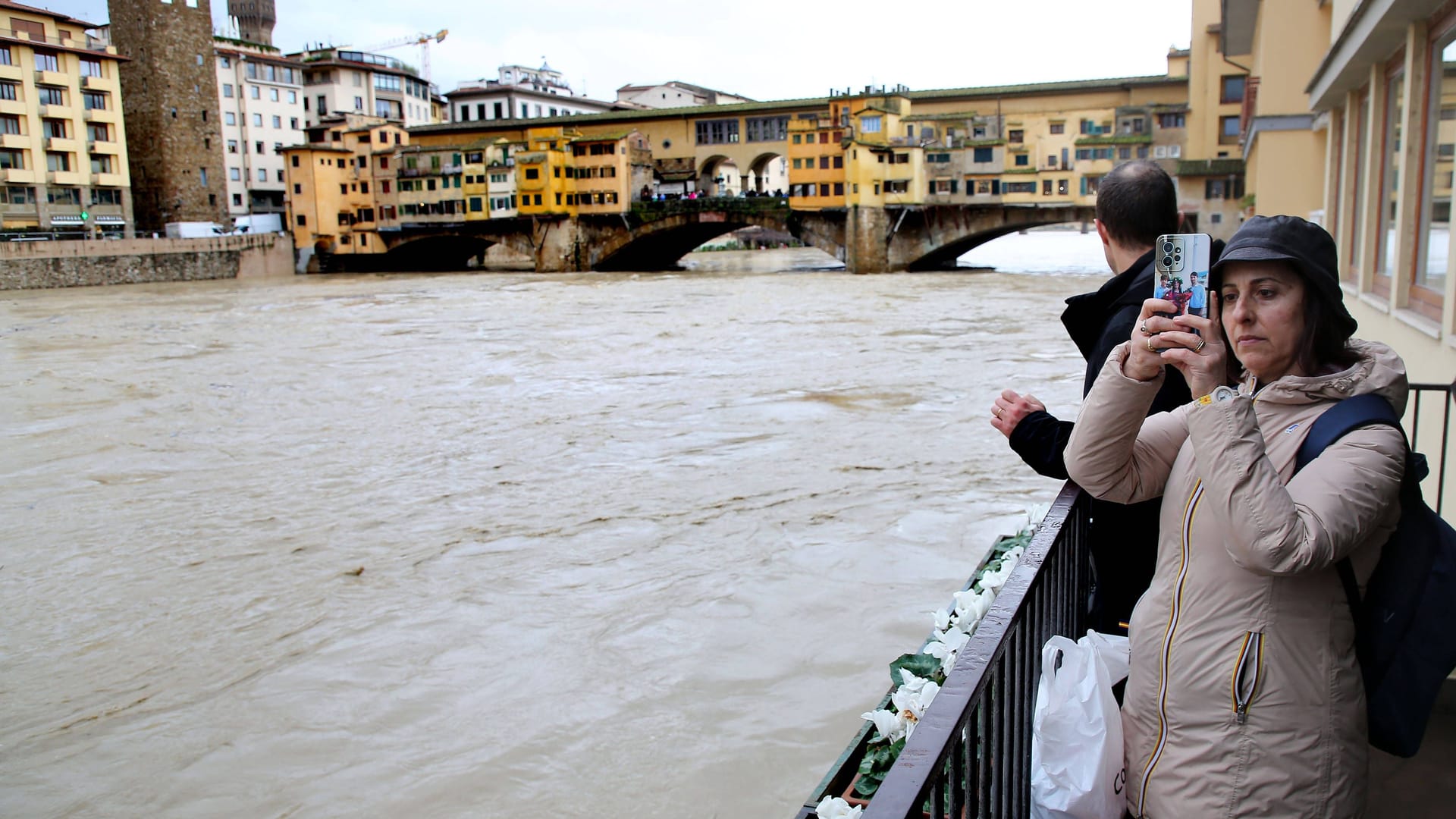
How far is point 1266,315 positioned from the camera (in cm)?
188

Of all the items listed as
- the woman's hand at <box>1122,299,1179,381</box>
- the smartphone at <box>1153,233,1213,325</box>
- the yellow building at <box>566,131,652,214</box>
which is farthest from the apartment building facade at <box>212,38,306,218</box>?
the smartphone at <box>1153,233,1213,325</box>

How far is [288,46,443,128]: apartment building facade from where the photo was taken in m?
64.1

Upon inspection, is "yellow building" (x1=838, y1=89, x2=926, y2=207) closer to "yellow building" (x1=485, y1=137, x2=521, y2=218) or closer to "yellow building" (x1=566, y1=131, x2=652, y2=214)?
"yellow building" (x1=566, y1=131, x2=652, y2=214)

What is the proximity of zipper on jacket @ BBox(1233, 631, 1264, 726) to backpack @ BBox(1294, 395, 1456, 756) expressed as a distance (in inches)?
6.4

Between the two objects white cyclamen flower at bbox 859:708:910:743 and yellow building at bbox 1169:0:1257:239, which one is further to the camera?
yellow building at bbox 1169:0:1257:239

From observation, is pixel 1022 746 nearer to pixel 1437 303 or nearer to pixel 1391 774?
pixel 1391 774

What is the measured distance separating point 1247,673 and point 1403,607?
0.82 feet

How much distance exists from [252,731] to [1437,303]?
5593 millimetres

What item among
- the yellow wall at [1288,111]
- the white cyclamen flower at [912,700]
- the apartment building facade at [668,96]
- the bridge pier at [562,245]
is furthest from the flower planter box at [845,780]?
the apartment building facade at [668,96]

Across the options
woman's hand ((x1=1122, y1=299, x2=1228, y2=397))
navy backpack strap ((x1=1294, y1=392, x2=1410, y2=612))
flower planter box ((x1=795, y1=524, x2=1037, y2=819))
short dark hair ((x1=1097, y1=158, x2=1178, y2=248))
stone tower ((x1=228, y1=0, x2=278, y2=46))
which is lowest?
flower planter box ((x1=795, y1=524, x2=1037, y2=819))

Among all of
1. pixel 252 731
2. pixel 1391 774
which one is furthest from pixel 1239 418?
pixel 252 731

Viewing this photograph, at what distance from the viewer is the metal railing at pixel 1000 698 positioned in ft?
4.95

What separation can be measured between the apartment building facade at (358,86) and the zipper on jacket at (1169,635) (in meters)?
64.8

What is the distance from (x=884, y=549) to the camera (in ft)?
24.6
